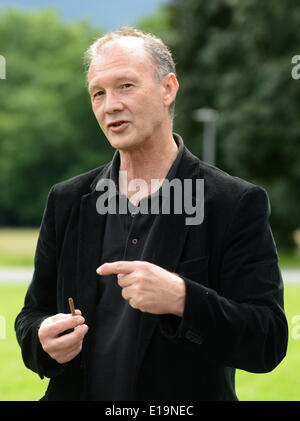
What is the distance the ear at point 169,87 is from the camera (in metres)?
2.44

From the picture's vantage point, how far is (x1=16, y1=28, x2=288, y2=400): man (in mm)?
2160

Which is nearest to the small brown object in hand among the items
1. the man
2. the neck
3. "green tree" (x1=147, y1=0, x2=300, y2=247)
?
the man

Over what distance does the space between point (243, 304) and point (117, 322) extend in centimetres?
36

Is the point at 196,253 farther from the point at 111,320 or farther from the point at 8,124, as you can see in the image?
the point at 8,124

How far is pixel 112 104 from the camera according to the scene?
2311mm

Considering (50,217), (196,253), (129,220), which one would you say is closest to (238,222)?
(196,253)

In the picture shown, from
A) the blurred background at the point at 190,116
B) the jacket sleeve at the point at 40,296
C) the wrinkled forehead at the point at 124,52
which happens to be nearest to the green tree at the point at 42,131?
the blurred background at the point at 190,116

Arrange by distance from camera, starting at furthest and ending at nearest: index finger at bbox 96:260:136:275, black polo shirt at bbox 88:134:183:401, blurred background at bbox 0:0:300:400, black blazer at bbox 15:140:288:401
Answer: blurred background at bbox 0:0:300:400, black polo shirt at bbox 88:134:183:401, black blazer at bbox 15:140:288:401, index finger at bbox 96:260:136:275

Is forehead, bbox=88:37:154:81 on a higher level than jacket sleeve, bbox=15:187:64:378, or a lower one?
higher

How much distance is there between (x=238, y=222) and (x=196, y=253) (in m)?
0.14

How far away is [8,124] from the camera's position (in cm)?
5666

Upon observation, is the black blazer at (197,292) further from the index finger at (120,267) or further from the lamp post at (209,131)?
the lamp post at (209,131)

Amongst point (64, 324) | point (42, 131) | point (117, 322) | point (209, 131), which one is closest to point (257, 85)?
point (209, 131)

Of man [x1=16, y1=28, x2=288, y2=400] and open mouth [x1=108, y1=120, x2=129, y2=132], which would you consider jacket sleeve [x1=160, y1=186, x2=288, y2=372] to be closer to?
man [x1=16, y1=28, x2=288, y2=400]
